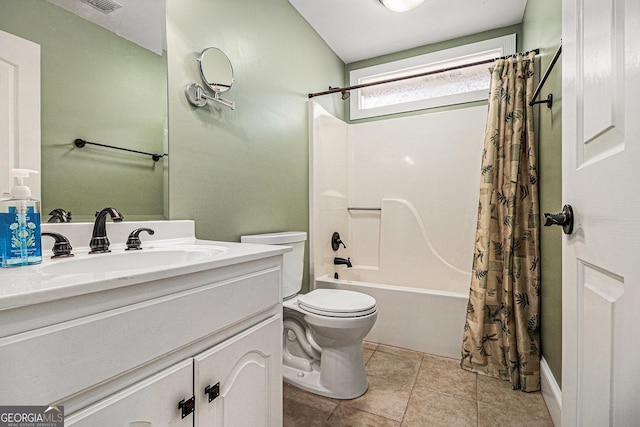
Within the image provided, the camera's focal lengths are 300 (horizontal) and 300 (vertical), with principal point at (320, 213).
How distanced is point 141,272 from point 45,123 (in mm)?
698

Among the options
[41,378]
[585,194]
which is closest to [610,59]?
[585,194]

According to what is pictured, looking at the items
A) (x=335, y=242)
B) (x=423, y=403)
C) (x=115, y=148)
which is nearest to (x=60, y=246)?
(x=115, y=148)

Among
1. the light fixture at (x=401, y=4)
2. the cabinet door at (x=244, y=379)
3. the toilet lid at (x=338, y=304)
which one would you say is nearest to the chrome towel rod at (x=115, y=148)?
the cabinet door at (x=244, y=379)

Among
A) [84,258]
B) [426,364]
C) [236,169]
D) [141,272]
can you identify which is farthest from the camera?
[426,364]

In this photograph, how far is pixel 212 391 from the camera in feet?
2.71

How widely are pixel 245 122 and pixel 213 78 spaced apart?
303 millimetres

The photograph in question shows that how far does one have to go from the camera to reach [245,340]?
0.95 metres

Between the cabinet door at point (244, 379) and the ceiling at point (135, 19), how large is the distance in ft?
3.96

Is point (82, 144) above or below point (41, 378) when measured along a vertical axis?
above

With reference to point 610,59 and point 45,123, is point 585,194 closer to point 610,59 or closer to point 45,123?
point 610,59

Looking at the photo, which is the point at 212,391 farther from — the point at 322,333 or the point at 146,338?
the point at 322,333

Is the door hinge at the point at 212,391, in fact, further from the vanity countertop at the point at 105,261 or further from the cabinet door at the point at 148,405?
the vanity countertop at the point at 105,261

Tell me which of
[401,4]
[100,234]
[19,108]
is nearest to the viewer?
[19,108]

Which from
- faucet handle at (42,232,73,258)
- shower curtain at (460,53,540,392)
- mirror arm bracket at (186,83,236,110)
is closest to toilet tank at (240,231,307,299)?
mirror arm bracket at (186,83,236,110)
